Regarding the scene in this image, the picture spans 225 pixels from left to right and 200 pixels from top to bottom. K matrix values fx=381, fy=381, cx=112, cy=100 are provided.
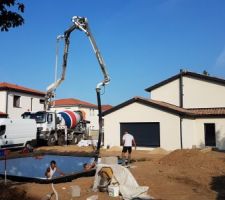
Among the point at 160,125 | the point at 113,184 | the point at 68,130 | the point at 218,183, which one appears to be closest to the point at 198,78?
the point at 160,125

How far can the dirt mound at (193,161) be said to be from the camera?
1773 centimetres

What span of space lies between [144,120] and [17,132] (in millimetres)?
9335

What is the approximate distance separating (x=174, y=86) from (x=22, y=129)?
12776mm

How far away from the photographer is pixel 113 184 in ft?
39.2

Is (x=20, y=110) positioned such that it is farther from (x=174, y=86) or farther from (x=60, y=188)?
(x=60, y=188)

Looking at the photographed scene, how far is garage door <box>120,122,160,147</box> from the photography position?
27744mm

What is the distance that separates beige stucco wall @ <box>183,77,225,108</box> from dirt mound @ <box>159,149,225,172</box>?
34.8 ft

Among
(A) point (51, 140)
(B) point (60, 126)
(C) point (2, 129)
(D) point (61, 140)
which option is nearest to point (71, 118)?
(B) point (60, 126)

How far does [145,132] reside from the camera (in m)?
28.2

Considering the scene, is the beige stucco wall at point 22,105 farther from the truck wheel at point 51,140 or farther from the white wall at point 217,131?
the white wall at point 217,131

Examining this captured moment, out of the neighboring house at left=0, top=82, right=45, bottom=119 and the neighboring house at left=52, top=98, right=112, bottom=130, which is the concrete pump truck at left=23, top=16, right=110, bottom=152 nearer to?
the neighboring house at left=0, top=82, right=45, bottom=119

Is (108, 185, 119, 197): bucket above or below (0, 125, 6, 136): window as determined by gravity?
below

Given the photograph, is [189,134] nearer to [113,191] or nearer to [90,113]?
[113,191]

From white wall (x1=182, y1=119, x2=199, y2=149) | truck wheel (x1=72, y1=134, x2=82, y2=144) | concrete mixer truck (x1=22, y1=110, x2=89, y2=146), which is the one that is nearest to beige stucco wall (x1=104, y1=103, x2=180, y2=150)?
white wall (x1=182, y1=119, x2=199, y2=149)
